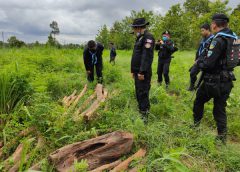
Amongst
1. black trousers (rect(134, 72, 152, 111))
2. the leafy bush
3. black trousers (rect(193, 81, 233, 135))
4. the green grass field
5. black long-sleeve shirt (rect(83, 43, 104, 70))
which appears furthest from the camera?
black long-sleeve shirt (rect(83, 43, 104, 70))

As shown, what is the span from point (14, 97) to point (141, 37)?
2477mm

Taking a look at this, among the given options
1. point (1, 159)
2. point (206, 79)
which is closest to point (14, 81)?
point (1, 159)

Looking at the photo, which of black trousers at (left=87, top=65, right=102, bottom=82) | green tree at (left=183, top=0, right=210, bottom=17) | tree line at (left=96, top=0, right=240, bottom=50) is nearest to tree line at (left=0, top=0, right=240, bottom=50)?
tree line at (left=96, top=0, right=240, bottom=50)

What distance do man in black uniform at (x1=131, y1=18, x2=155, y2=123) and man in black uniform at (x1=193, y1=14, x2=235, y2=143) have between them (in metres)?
0.93

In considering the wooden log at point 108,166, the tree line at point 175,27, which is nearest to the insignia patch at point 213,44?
the wooden log at point 108,166

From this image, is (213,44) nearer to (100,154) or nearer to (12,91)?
(100,154)

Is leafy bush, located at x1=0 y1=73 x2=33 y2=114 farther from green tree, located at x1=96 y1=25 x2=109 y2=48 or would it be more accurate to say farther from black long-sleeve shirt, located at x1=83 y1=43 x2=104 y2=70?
green tree, located at x1=96 y1=25 x2=109 y2=48

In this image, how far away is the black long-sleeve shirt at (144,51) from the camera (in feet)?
14.3

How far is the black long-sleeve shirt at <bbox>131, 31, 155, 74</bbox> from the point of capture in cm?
436

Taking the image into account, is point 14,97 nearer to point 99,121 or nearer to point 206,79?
point 99,121

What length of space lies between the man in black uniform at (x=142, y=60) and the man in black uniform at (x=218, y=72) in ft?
3.07

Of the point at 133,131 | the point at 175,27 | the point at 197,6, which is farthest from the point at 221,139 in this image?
the point at 197,6

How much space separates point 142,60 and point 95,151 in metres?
1.92

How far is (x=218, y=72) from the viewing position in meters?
3.70
